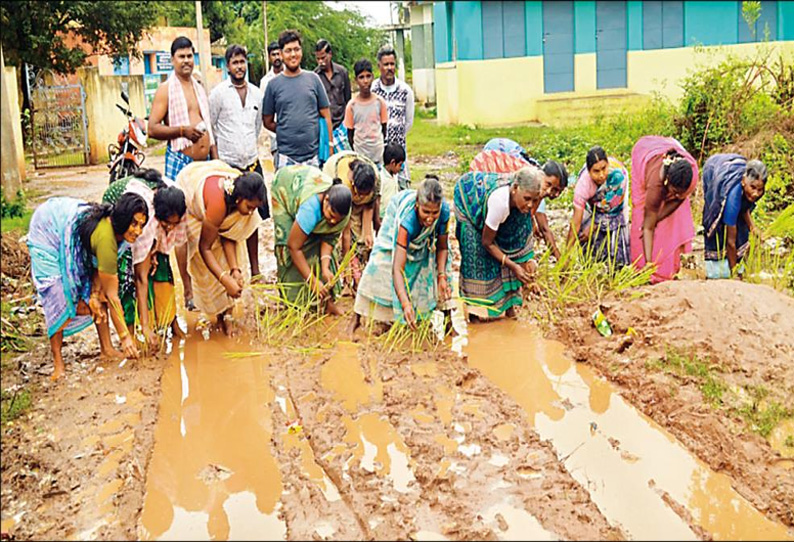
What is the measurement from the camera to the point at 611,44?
19875 millimetres

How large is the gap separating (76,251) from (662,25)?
17015 mm

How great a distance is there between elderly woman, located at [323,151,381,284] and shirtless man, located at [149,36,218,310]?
3.45ft

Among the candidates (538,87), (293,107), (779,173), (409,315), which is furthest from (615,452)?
(538,87)

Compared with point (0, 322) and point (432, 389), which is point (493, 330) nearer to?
point (432, 389)

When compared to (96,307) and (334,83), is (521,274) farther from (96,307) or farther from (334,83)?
(334,83)

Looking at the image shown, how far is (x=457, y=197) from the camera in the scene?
6.43 metres

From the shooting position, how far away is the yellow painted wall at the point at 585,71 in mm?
19844

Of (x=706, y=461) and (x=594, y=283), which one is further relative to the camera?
(x=594, y=283)

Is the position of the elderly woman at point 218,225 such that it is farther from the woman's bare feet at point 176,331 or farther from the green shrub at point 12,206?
the green shrub at point 12,206

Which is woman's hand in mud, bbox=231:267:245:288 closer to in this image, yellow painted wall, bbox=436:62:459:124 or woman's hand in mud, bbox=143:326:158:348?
woman's hand in mud, bbox=143:326:158:348

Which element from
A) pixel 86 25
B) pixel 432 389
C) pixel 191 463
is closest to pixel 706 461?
pixel 432 389

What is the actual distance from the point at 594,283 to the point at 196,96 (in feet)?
11.3

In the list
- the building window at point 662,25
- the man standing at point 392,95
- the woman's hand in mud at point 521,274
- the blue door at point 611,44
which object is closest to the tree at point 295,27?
the blue door at point 611,44

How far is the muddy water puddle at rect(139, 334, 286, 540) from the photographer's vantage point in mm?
3893
